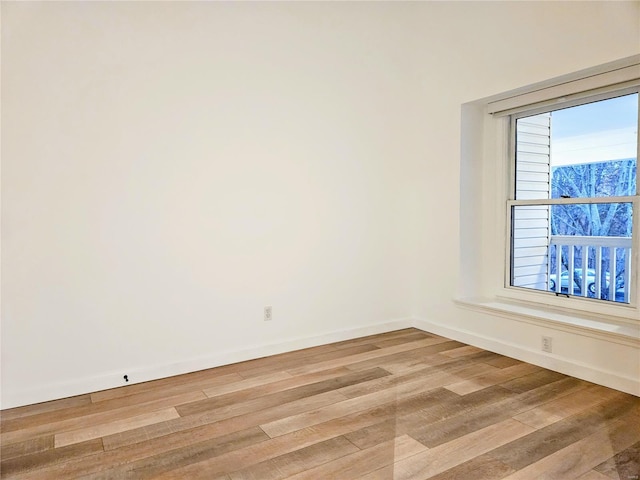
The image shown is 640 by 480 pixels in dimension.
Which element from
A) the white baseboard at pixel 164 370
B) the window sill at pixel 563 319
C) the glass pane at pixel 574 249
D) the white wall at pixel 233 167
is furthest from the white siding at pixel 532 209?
the white baseboard at pixel 164 370

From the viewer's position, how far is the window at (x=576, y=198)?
2896 mm

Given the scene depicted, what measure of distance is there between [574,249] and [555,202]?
1.21ft

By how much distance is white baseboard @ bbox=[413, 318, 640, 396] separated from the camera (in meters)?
2.70

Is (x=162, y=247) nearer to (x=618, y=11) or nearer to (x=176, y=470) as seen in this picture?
(x=176, y=470)

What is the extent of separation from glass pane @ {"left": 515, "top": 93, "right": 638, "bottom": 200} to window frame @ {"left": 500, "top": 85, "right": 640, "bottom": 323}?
4 centimetres

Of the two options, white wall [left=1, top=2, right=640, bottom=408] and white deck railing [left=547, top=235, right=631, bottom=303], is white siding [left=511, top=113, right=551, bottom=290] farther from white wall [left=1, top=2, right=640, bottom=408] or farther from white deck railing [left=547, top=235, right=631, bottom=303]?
white wall [left=1, top=2, right=640, bottom=408]

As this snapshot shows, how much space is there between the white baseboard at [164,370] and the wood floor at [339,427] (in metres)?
0.07

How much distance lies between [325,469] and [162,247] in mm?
1776

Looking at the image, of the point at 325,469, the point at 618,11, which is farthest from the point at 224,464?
the point at 618,11

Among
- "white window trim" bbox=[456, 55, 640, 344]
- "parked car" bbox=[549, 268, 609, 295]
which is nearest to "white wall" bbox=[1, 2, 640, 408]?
"white window trim" bbox=[456, 55, 640, 344]

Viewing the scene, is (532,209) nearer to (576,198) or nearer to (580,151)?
(576,198)

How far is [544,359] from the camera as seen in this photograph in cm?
311

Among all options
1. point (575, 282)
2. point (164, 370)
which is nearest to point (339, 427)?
point (164, 370)

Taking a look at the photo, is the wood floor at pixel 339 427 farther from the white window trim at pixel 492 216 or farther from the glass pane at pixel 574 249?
the glass pane at pixel 574 249
